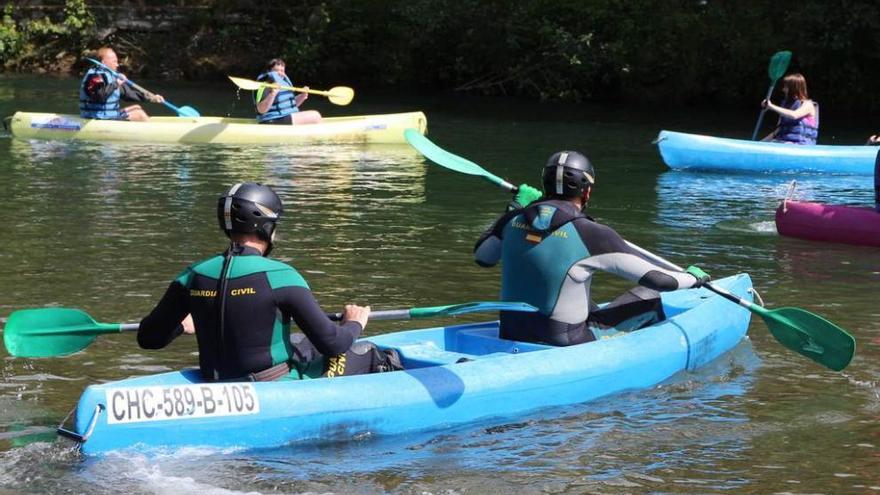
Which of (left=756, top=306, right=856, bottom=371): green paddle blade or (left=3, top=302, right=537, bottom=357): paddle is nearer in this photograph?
(left=3, top=302, right=537, bottom=357): paddle

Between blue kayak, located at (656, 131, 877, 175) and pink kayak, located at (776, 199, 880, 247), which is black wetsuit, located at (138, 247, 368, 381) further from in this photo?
blue kayak, located at (656, 131, 877, 175)

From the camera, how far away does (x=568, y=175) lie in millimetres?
6453

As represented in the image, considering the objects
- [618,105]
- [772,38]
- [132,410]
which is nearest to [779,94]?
[772,38]

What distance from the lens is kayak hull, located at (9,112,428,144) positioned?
17.0 meters

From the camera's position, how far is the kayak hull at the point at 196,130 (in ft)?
55.7

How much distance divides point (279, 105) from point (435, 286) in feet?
28.8

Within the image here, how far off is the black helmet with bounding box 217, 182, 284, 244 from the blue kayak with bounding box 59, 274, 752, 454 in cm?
65

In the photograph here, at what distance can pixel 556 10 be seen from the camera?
2597 centimetres

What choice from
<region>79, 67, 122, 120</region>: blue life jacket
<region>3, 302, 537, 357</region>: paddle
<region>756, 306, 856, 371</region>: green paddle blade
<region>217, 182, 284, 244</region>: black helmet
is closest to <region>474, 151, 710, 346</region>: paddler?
<region>756, 306, 856, 371</region>: green paddle blade

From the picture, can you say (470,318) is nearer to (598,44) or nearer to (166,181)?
(166,181)

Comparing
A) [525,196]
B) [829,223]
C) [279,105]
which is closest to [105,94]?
[279,105]

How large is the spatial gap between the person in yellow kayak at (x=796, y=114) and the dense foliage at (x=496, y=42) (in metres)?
7.21

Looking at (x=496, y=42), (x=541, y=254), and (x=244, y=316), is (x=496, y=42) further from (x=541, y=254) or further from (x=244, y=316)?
(x=244, y=316)

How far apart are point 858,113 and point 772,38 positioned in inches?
76.2
